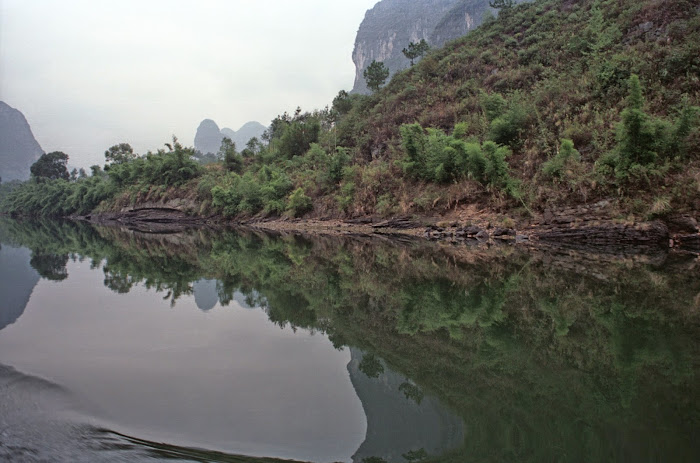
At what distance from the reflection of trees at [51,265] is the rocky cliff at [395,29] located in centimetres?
9830

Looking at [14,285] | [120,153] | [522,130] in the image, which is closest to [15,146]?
[120,153]

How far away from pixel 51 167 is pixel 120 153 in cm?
1939

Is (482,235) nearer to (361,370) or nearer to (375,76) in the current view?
(361,370)

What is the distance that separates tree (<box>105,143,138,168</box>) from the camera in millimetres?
60906

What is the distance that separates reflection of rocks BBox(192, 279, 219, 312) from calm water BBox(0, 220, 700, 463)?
79mm

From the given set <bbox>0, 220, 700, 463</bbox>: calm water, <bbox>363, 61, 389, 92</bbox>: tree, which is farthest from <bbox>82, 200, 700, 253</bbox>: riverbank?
<bbox>363, 61, 389, 92</bbox>: tree

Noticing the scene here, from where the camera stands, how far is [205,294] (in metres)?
7.84

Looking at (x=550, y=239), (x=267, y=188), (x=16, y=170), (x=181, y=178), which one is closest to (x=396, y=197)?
(x=550, y=239)

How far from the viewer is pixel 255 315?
248 inches

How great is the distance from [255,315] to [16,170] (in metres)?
183

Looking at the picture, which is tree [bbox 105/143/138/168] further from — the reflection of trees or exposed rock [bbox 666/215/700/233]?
exposed rock [bbox 666/215/700/233]

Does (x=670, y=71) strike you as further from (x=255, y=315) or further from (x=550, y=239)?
(x=255, y=315)

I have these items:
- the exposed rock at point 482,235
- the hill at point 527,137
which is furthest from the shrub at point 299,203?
the exposed rock at point 482,235

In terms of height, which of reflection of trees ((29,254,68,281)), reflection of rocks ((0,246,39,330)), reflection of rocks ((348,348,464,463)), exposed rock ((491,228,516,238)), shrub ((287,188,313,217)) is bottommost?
reflection of rocks ((348,348,464,463))
